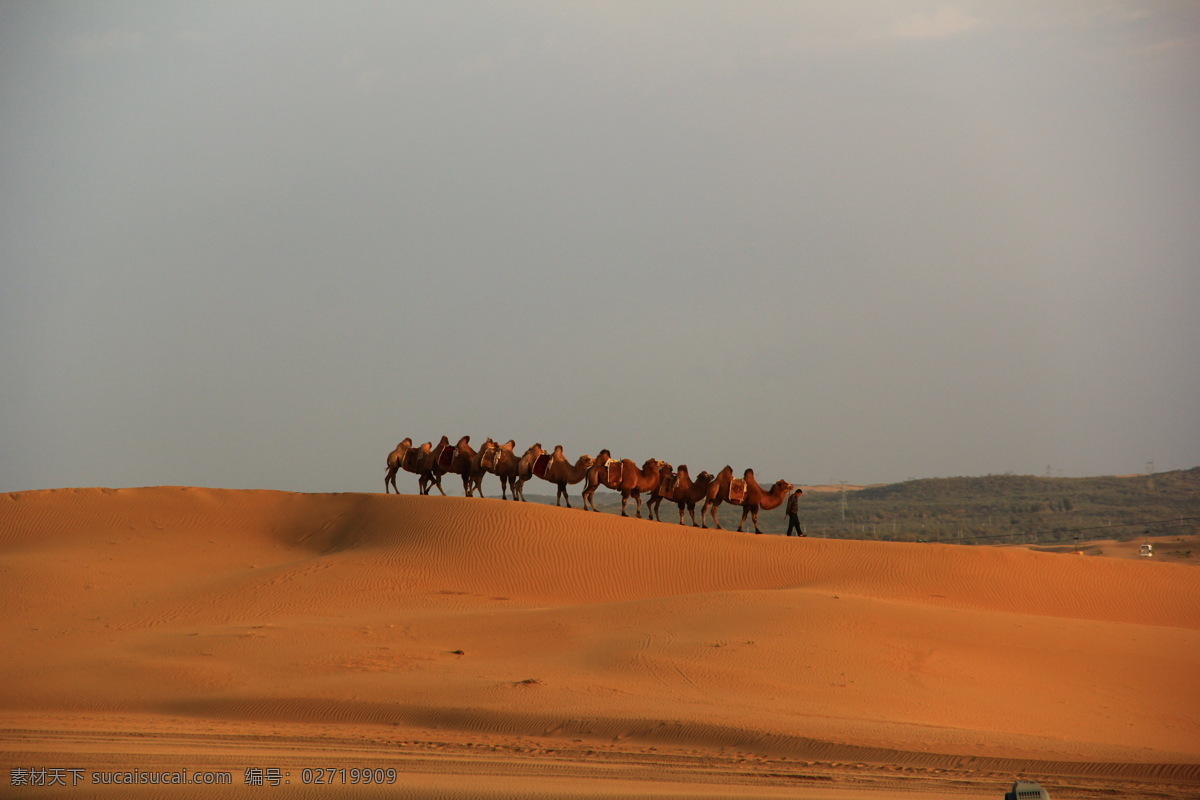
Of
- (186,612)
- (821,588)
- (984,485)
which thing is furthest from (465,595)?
(984,485)

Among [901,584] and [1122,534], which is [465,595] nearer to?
[901,584]

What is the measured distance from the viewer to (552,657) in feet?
42.8

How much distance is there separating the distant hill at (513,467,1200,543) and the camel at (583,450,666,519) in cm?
2136

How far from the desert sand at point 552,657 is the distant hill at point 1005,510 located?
84.7ft

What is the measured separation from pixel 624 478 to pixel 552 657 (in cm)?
1254

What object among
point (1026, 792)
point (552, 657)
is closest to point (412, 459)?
point (552, 657)

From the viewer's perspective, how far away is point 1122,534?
171 feet

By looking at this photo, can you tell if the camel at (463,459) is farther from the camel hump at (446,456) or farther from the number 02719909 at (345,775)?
the number 02719909 at (345,775)

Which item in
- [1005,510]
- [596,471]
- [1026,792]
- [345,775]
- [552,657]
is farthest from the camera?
[1005,510]

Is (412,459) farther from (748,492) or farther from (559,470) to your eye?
(748,492)

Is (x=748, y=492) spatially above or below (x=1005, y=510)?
above

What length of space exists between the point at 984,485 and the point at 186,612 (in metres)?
80.7

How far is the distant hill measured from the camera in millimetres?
53625

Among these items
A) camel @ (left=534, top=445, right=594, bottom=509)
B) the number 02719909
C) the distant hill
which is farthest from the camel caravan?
the distant hill
